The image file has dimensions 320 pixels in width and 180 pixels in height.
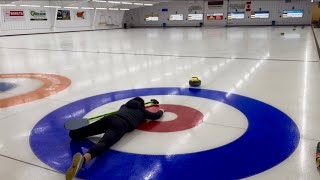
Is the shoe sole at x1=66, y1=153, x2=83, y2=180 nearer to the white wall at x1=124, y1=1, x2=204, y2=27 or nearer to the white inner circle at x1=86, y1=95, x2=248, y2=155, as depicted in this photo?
the white inner circle at x1=86, y1=95, x2=248, y2=155

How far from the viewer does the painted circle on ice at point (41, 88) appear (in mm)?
4340

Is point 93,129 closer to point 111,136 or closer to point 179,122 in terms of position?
point 111,136

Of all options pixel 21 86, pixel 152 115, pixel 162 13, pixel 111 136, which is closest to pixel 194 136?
pixel 152 115

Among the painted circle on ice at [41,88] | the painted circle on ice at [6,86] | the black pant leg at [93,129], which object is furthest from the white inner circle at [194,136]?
the painted circle on ice at [6,86]

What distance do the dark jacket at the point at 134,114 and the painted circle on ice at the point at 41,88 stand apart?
2.15 metres

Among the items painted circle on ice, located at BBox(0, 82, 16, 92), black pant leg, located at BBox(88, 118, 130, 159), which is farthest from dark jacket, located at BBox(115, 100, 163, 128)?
painted circle on ice, located at BBox(0, 82, 16, 92)

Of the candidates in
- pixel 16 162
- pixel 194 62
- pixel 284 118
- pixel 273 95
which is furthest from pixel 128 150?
pixel 194 62

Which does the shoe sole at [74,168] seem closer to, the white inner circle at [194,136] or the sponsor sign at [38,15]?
the white inner circle at [194,136]

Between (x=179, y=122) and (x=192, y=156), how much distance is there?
83 centimetres

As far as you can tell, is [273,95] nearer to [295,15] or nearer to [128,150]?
[128,150]

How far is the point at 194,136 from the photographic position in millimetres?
2865

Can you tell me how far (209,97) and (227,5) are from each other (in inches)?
1368

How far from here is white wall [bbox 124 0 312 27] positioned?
108 ft

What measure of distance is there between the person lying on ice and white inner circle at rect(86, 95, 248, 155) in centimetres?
11
